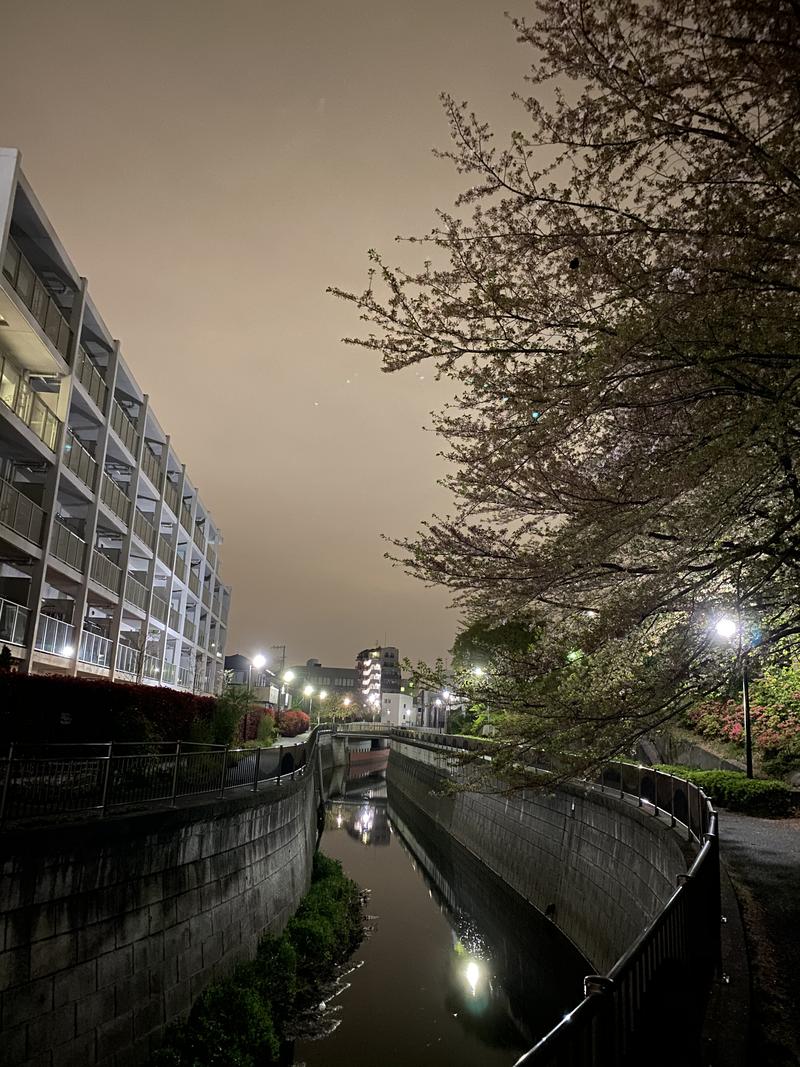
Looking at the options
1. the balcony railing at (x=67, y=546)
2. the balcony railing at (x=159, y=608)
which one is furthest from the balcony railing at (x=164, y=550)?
the balcony railing at (x=67, y=546)

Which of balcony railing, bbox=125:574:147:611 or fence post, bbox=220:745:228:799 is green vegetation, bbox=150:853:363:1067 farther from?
balcony railing, bbox=125:574:147:611

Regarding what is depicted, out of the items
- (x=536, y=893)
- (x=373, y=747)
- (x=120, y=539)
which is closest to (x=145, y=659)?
(x=120, y=539)

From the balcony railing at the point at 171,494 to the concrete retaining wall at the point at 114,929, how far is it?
27.5 metres

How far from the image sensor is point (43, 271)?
2162 centimetres

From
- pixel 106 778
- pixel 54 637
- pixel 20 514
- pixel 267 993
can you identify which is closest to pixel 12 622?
pixel 54 637

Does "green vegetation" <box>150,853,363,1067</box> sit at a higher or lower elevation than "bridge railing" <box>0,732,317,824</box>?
lower

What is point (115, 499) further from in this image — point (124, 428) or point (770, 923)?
point (770, 923)

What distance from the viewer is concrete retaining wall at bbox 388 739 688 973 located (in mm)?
13281

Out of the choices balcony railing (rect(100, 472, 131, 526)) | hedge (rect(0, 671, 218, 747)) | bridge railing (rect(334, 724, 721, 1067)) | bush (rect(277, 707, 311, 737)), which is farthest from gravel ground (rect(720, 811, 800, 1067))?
bush (rect(277, 707, 311, 737))

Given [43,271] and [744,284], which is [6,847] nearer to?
[744,284]

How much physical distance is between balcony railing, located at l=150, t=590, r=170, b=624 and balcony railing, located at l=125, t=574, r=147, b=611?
1.32 m

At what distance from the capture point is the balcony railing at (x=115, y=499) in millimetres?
26250

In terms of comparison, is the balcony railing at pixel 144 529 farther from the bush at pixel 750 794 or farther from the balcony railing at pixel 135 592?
the bush at pixel 750 794

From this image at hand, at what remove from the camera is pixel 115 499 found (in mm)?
27625
